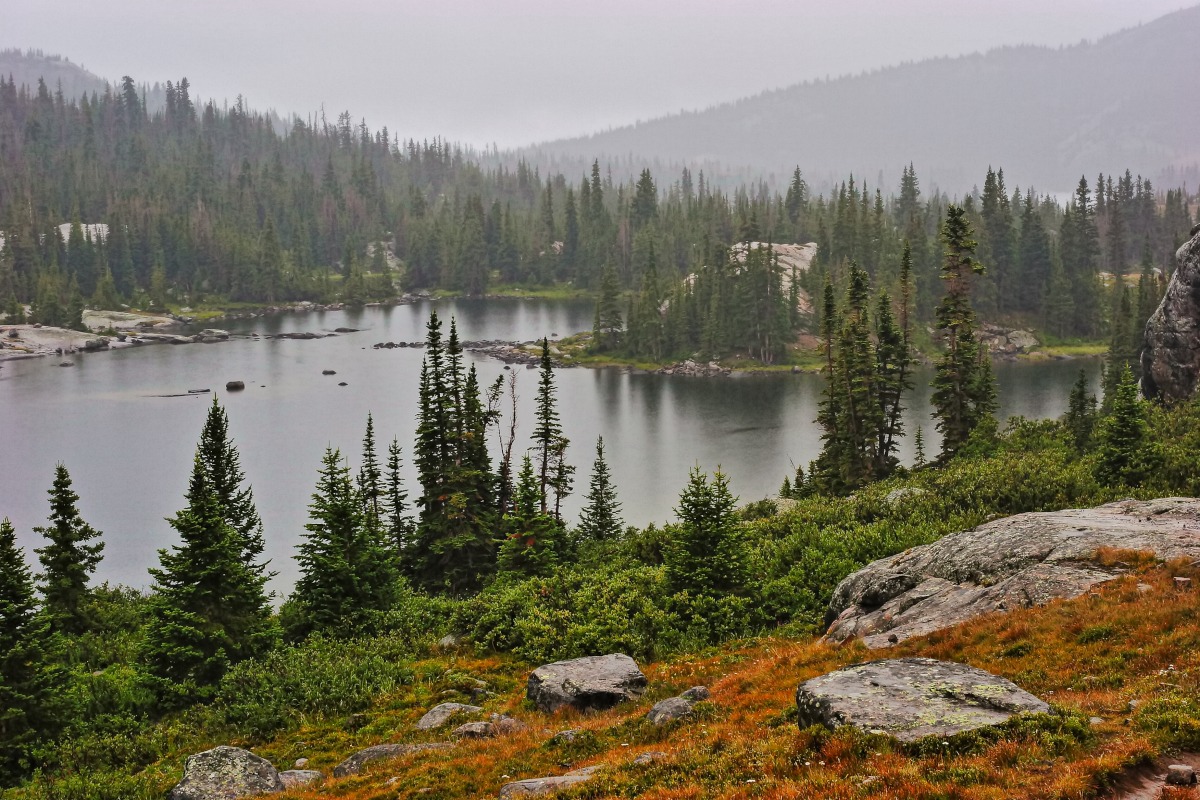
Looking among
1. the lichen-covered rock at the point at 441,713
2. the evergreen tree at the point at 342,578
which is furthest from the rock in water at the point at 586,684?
the evergreen tree at the point at 342,578

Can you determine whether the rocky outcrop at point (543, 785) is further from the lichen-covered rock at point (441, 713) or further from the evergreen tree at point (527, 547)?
the evergreen tree at point (527, 547)

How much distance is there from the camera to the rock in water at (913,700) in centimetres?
1489

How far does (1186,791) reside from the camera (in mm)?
11430

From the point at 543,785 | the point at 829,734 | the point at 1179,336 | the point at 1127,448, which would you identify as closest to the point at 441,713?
the point at 543,785

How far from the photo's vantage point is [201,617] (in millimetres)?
32562

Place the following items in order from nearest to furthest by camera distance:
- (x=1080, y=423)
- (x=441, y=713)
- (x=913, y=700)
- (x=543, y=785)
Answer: (x=913, y=700)
(x=543, y=785)
(x=441, y=713)
(x=1080, y=423)

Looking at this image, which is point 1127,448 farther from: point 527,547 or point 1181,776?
point 1181,776

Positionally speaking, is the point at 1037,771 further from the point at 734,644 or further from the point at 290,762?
the point at 290,762

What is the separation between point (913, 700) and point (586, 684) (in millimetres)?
11012

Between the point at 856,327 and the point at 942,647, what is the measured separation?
5098 centimetres

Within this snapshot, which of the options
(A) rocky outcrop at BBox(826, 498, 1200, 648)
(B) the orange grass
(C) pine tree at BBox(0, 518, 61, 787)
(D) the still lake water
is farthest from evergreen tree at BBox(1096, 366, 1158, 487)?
(C) pine tree at BBox(0, 518, 61, 787)

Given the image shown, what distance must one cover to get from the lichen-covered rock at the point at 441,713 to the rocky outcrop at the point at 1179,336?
5101 centimetres

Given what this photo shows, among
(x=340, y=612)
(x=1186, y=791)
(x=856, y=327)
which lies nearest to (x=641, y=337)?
(x=856, y=327)

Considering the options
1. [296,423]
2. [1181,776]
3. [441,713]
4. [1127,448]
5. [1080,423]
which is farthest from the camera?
[296,423]
